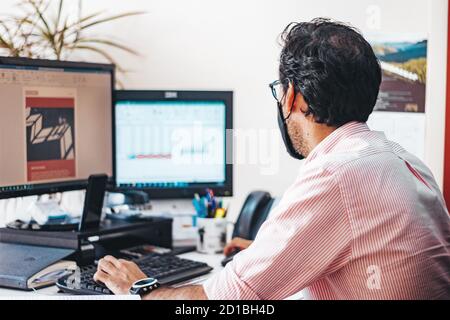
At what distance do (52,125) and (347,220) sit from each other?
38.0 inches

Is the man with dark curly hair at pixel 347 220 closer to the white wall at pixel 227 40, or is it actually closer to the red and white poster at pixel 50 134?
the red and white poster at pixel 50 134

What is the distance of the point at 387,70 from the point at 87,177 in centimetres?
112

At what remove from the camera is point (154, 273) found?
1593 mm

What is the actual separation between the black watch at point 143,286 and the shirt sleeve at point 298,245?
0.21 metres

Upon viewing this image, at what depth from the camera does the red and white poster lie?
68.4 inches

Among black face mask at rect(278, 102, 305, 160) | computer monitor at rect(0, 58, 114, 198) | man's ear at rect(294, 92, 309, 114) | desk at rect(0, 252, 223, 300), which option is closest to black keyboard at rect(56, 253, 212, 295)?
desk at rect(0, 252, 223, 300)

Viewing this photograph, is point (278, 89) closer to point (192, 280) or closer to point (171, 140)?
point (192, 280)

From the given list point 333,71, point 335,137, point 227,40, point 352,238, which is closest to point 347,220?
point 352,238

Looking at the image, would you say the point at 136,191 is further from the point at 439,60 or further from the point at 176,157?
the point at 439,60

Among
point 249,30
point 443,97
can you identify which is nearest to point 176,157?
point 249,30

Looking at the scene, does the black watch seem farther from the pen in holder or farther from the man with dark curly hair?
the pen in holder

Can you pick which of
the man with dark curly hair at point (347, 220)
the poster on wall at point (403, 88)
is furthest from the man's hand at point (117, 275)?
the poster on wall at point (403, 88)

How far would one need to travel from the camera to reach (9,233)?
5.70 feet

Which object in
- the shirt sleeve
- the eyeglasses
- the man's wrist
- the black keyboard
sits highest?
the eyeglasses
